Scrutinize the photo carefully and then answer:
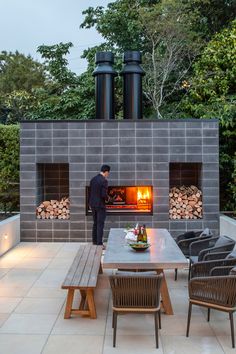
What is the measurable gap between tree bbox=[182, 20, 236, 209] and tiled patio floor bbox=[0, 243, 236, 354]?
481 centimetres

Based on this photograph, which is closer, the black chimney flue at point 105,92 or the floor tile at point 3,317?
the floor tile at point 3,317

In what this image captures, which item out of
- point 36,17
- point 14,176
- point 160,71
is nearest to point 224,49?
point 160,71

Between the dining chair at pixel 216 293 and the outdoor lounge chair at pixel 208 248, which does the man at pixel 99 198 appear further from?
the dining chair at pixel 216 293

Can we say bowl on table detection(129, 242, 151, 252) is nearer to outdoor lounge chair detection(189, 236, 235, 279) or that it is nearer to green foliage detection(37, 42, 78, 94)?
outdoor lounge chair detection(189, 236, 235, 279)

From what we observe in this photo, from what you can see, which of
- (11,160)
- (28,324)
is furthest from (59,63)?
(28,324)

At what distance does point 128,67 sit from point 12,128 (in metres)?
3.38

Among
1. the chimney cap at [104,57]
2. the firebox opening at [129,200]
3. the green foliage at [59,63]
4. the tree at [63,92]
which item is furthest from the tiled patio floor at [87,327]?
the green foliage at [59,63]

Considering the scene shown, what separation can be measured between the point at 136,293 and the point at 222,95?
7.56 metres

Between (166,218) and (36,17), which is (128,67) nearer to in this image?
(166,218)

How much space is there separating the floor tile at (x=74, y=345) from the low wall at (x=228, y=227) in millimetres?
4175

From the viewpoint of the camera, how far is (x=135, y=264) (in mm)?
3979

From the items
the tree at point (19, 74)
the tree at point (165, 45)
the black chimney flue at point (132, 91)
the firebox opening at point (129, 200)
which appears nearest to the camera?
the firebox opening at point (129, 200)

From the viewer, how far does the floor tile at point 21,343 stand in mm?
3363

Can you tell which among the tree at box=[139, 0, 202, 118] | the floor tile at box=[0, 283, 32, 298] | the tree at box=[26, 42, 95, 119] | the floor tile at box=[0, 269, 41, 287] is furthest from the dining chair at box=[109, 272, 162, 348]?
the tree at box=[26, 42, 95, 119]
